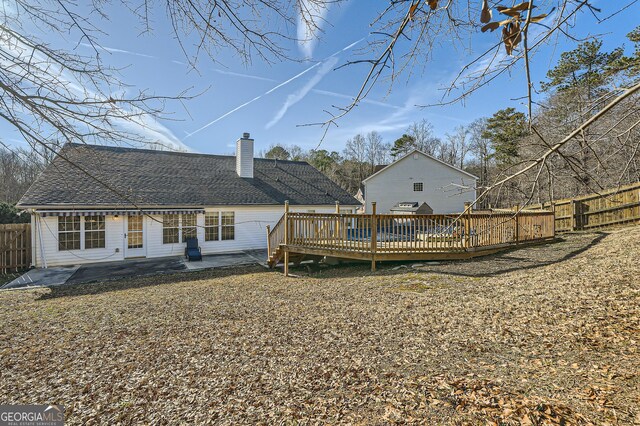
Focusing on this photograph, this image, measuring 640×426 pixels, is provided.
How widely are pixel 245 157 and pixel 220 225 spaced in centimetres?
499

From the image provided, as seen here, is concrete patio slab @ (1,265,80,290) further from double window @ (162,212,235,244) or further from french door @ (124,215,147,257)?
double window @ (162,212,235,244)

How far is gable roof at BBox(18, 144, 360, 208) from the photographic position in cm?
1182

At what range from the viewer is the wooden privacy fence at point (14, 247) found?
10613mm

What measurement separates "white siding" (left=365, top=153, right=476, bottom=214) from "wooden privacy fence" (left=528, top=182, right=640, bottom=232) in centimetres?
852

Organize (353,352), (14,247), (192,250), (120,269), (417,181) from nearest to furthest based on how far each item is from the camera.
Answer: (353,352)
(14,247)
(120,269)
(192,250)
(417,181)

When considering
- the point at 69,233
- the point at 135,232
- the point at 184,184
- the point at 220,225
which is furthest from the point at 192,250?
the point at 69,233

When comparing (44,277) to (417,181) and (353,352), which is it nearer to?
(353,352)

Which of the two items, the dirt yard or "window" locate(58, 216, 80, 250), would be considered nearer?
the dirt yard

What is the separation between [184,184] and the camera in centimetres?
1504

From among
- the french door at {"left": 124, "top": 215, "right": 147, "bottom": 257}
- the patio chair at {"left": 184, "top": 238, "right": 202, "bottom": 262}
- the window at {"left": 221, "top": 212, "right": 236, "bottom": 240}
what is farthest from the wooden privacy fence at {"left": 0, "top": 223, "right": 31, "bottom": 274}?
the window at {"left": 221, "top": 212, "right": 236, "bottom": 240}

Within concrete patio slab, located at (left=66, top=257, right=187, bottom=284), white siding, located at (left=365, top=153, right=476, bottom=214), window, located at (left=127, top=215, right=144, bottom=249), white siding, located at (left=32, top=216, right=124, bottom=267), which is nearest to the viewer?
concrete patio slab, located at (left=66, top=257, right=187, bottom=284)

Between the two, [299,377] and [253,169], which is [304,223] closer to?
[299,377]

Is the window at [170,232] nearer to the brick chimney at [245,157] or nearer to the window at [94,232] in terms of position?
the window at [94,232]

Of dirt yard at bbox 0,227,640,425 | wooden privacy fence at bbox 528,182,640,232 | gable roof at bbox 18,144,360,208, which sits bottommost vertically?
dirt yard at bbox 0,227,640,425
